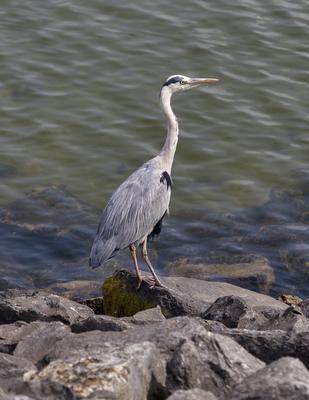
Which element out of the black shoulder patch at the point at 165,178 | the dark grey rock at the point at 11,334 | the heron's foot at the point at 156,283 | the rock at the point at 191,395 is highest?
the rock at the point at 191,395

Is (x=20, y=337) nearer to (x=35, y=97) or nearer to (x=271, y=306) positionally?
(x=271, y=306)

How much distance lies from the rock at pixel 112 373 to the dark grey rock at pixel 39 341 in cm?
83

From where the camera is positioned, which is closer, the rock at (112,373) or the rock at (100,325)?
the rock at (112,373)

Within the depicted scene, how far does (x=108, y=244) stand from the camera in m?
8.80

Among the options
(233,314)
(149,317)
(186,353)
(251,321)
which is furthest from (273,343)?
(149,317)

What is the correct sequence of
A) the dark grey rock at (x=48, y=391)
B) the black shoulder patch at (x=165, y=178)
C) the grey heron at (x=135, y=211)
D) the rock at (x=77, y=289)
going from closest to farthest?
the dark grey rock at (x=48, y=391), the grey heron at (x=135, y=211), the black shoulder patch at (x=165, y=178), the rock at (x=77, y=289)

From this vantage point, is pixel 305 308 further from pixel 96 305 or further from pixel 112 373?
pixel 112 373

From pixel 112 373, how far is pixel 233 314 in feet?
7.27

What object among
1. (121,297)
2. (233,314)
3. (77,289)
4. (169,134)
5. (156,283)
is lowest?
(77,289)

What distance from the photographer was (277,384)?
4.92 meters

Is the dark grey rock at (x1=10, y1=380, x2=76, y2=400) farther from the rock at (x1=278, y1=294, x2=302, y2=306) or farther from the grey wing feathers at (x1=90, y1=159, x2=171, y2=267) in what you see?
the rock at (x1=278, y1=294, x2=302, y2=306)

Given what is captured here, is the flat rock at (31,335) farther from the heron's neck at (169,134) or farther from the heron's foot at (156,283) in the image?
the heron's neck at (169,134)

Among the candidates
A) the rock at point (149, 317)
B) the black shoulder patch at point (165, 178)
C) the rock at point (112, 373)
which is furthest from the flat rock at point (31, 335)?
the black shoulder patch at point (165, 178)

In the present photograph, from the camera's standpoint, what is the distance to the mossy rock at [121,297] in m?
8.34
